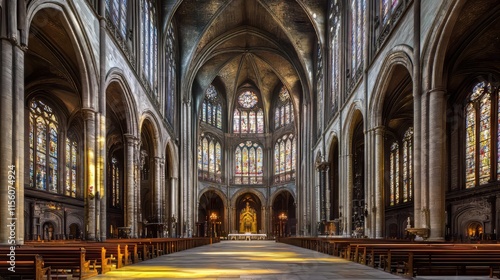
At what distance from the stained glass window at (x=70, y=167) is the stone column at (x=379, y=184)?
67.9 feet

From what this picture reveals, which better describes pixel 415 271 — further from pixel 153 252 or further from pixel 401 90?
pixel 401 90

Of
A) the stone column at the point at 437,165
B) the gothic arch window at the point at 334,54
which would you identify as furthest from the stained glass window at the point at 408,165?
the stone column at the point at 437,165

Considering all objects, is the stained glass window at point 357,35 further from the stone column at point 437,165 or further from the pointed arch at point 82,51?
the pointed arch at point 82,51

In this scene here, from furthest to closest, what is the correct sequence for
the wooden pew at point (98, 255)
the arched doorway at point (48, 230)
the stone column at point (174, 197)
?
the stone column at point (174, 197)
the arched doorway at point (48, 230)
the wooden pew at point (98, 255)

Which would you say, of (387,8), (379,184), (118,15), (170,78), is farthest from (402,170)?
(118,15)

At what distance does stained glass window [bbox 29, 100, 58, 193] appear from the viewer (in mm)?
28891

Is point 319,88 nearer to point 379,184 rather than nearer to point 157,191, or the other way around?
point 157,191

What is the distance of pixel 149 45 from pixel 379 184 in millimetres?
17969

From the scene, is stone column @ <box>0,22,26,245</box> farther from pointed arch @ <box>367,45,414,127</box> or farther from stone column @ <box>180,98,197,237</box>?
stone column @ <box>180,98,197,237</box>

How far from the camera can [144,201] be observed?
48.9 m

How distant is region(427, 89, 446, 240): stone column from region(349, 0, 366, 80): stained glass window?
1139 centimetres


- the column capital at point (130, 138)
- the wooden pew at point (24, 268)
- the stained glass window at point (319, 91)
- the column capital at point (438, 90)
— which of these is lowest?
the wooden pew at point (24, 268)

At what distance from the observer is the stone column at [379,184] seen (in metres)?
23.7

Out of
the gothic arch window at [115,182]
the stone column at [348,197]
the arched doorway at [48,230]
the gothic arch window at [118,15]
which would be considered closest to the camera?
the gothic arch window at [118,15]
